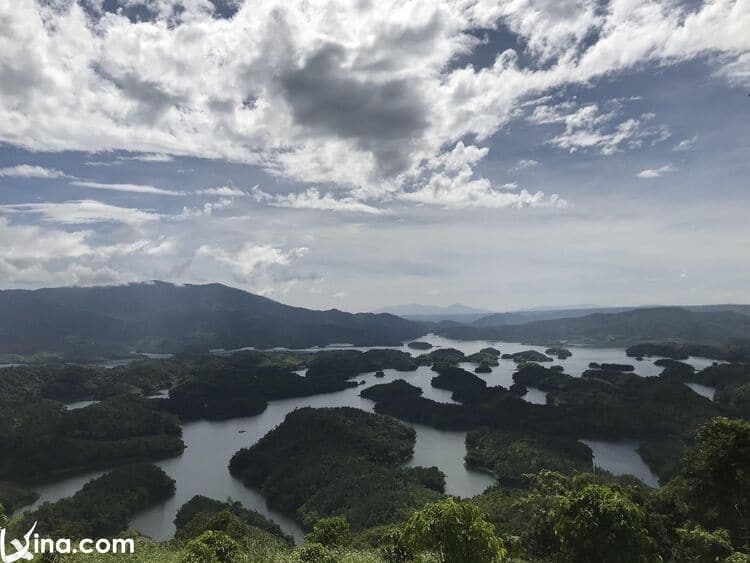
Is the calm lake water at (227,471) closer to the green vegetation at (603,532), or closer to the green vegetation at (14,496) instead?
the green vegetation at (14,496)

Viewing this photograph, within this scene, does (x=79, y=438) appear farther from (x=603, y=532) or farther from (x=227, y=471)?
(x=603, y=532)

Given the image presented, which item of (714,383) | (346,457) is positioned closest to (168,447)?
(346,457)

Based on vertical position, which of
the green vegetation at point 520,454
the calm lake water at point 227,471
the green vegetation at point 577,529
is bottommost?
the calm lake water at point 227,471

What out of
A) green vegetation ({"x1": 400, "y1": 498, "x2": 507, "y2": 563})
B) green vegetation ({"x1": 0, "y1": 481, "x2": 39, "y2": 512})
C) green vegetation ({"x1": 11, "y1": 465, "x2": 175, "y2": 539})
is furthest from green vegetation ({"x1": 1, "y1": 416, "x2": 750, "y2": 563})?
green vegetation ({"x1": 0, "y1": 481, "x2": 39, "y2": 512})

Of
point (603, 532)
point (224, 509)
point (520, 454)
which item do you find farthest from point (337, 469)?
point (603, 532)

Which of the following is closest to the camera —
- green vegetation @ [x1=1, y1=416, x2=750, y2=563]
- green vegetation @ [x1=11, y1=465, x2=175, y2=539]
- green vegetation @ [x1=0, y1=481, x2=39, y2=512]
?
green vegetation @ [x1=1, y1=416, x2=750, y2=563]

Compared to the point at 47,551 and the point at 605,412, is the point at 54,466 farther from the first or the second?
the point at 605,412

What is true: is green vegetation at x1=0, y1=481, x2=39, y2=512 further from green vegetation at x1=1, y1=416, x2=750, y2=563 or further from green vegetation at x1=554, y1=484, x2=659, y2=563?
green vegetation at x1=554, y1=484, x2=659, y2=563

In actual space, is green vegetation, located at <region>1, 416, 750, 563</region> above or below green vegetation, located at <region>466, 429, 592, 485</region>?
above

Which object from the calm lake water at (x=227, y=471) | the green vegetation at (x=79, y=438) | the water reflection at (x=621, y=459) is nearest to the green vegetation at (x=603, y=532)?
the calm lake water at (x=227, y=471)
